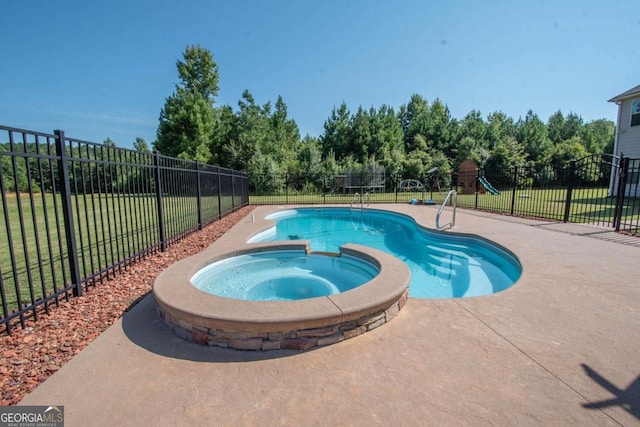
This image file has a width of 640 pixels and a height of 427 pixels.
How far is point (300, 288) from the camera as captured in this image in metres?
4.49

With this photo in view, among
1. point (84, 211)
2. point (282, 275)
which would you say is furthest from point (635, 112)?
point (84, 211)

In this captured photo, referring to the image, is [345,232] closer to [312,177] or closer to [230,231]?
[230,231]

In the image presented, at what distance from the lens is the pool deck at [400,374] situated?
66.1 inches

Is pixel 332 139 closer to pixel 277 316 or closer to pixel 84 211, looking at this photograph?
pixel 84 211

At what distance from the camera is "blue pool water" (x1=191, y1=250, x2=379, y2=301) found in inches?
168

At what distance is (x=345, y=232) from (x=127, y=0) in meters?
9.45

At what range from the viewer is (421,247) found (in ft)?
24.5

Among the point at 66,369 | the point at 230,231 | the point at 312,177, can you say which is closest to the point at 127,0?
the point at 230,231

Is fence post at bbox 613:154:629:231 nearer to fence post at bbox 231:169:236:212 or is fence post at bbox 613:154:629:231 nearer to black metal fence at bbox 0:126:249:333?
A: black metal fence at bbox 0:126:249:333

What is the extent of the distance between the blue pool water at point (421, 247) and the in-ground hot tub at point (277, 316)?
2269mm

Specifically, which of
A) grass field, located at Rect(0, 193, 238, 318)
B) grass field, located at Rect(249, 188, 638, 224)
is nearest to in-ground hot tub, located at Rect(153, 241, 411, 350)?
grass field, located at Rect(0, 193, 238, 318)

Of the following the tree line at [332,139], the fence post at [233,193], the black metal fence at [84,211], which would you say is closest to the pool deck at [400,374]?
the black metal fence at [84,211]

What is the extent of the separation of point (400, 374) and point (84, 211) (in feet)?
25.3

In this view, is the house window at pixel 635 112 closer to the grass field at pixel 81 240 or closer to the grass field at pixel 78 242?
the grass field at pixel 81 240
